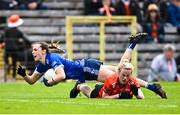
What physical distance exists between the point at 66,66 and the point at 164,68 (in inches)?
377

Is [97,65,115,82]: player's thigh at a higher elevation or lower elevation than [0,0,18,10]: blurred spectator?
lower

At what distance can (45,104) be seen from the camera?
1759cm

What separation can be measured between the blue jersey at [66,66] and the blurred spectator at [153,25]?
11223 mm

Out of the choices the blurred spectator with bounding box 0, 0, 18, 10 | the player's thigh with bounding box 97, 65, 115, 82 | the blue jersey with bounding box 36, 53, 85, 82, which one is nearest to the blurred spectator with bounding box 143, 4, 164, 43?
the blurred spectator with bounding box 0, 0, 18, 10

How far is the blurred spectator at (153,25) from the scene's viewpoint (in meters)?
31.4

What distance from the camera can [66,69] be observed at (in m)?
20.1

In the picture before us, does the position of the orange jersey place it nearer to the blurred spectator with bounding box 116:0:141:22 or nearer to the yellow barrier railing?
the yellow barrier railing

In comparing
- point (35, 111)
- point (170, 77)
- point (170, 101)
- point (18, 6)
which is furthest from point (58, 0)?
point (35, 111)

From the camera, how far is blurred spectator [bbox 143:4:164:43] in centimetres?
3144

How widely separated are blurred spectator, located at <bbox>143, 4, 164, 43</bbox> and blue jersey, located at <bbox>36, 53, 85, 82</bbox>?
11223 millimetres

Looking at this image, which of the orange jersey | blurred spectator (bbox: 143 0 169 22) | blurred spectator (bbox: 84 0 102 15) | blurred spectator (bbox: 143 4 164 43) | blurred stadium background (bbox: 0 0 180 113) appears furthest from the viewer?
blurred spectator (bbox: 143 0 169 22)

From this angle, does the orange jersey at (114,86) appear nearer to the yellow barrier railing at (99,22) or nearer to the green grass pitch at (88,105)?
the green grass pitch at (88,105)

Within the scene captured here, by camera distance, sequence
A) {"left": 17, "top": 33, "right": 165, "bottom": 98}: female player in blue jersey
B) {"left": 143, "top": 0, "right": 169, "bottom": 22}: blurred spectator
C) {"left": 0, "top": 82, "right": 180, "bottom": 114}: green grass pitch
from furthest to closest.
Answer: {"left": 143, "top": 0, "right": 169, "bottom": 22}: blurred spectator
{"left": 17, "top": 33, "right": 165, "bottom": 98}: female player in blue jersey
{"left": 0, "top": 82, "right": 180, "bottom": 114}: green grass pitch

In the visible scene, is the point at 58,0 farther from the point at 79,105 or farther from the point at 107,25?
the point at 79,105
